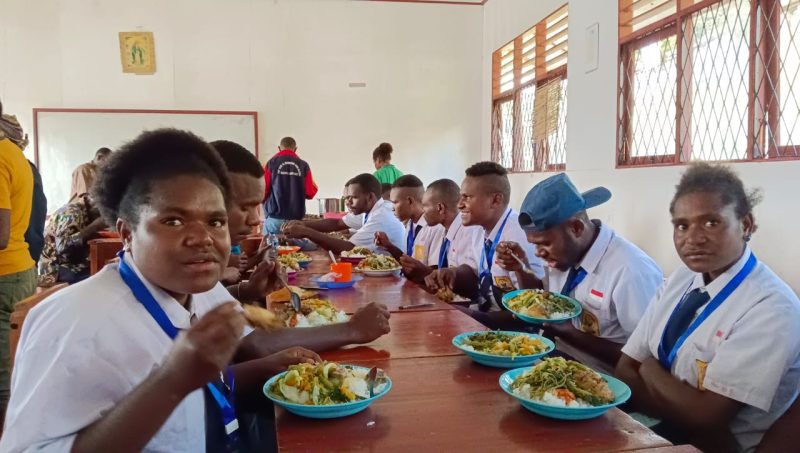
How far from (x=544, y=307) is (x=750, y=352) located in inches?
32.8

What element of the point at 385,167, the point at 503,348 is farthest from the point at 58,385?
the point at 385,167

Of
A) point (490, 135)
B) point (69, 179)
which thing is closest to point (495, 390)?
point (490, 135)

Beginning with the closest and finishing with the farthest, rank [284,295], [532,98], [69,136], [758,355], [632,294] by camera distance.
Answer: [758,355]
[632,294]
[284,295]
[532,98]
[69,136]

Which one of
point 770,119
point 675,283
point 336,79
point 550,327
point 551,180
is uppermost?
point 336,79

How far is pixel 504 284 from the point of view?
3170mm

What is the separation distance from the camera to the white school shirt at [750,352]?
1.48 metres

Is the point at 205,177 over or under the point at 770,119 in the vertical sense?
under

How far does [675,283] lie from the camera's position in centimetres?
197

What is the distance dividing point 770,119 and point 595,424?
250 cm

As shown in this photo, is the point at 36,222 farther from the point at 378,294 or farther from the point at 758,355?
the point at 758,355

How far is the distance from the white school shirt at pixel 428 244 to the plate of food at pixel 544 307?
80.1 inches

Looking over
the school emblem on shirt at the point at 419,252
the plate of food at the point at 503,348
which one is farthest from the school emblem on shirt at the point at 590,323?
the school emblem on shirt at the point at 419,252

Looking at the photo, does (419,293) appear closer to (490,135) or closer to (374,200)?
(374,200)

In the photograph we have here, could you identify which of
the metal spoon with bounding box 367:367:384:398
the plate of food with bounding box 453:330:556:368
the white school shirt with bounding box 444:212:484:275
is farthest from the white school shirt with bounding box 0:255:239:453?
the white school shirt with bounding box 444:212:484:275
